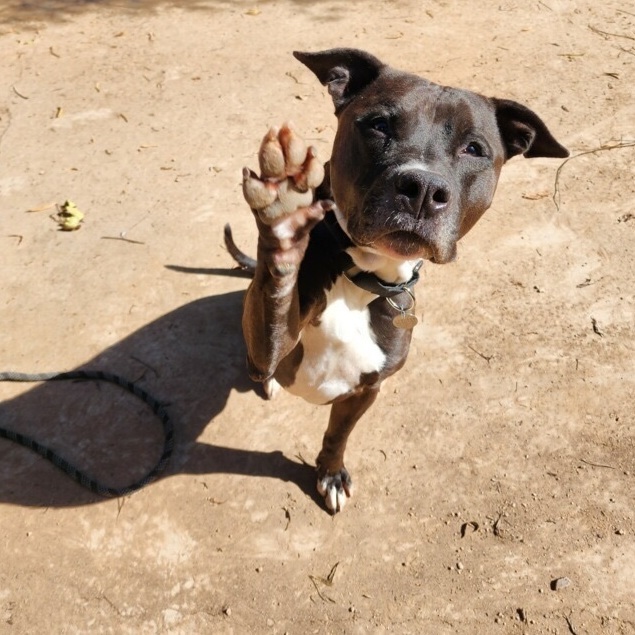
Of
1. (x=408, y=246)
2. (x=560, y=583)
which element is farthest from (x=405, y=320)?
(x=560, y=583)

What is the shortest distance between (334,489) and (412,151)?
69.1 inches

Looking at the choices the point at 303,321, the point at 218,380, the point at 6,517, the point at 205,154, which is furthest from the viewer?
the point at 205,154

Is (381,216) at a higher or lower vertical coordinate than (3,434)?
higher

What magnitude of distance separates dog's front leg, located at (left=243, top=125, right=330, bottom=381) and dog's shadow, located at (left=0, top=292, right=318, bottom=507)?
1.53 metres

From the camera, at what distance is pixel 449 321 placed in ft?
14.9

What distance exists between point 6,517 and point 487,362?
2778 mm

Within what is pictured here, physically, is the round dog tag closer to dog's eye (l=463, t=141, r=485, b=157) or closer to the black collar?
the black collar

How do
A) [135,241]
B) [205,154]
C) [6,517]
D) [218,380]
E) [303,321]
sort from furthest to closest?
1. [205,154]
2. [135,241]
3. [218,380]
4. [6,517]
5. [303,321]

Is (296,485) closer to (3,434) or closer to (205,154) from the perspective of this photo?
(3,434)

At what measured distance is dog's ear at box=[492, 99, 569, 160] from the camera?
3.19m

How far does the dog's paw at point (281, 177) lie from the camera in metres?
2.05

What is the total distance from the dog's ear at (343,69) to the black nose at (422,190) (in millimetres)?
850

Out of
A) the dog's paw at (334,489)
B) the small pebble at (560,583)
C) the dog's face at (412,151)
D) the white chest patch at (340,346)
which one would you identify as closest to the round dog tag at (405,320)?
the white chest patch at (340,346)

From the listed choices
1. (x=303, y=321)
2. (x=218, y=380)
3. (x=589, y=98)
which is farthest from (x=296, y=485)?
(x=589, y=98)
